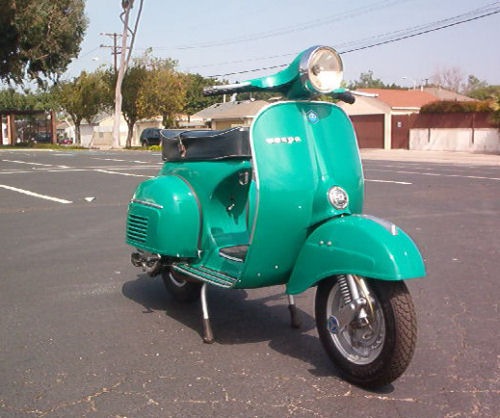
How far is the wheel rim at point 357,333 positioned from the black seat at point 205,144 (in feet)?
3.87

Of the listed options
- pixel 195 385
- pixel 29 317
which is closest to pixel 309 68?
pixel 195 385

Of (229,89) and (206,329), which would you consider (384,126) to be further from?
(206,329)

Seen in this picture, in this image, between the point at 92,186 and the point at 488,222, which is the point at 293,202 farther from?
the point at 92,186

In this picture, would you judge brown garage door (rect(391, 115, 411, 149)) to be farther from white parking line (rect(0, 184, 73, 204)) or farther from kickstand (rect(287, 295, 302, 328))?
kickstand (rect(287, 295, 302, 328))

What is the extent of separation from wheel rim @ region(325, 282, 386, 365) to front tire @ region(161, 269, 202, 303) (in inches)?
59.0

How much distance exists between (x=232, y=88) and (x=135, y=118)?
5082cm

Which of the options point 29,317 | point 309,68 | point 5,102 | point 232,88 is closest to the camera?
point 309,68

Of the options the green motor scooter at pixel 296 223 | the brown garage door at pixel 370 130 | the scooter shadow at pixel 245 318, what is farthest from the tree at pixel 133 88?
the green motor scooter at pixel 296 223

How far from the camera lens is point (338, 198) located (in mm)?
3752

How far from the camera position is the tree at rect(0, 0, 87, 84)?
1255 inches

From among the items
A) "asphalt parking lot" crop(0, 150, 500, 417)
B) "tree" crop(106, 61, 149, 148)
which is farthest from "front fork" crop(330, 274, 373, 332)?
"tree" crop(106, 61, 149, 148)

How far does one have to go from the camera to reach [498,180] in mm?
15734

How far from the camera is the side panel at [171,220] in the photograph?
14.4 feet

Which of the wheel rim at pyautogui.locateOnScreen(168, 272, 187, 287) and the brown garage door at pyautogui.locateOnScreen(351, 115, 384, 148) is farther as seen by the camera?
the brown garage door at pyautogui.locateOnScreen(351, 115, 384, 148)
